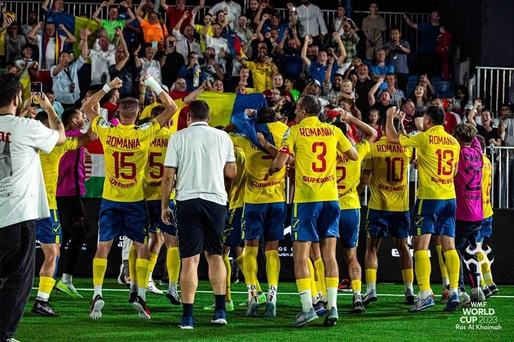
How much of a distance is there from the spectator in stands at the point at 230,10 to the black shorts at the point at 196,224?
1235cm

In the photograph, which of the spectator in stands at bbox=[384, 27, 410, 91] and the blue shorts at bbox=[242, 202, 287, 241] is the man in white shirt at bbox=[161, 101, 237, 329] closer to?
the blue shorts at bbox=[242, 202, 287, 241]

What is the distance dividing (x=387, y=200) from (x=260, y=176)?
1993mm

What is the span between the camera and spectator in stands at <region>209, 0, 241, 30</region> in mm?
22531

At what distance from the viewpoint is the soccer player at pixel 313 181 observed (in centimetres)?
1110

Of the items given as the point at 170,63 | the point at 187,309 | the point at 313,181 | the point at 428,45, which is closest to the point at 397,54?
the point at 428,45

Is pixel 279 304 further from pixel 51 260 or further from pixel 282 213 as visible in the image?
pixel 51 260

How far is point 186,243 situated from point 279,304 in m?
3.20

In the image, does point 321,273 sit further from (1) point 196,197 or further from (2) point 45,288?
(2) point 45,288

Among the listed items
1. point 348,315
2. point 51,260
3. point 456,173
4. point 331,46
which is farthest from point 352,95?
point 51,260

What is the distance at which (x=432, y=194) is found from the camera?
12719mm

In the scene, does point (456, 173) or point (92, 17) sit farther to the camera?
point (92, 17)

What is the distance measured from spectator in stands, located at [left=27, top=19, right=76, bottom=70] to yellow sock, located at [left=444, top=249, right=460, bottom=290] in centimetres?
1105

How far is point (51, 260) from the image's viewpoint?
11844 mm

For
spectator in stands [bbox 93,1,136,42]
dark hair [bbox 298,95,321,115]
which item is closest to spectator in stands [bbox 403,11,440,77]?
spectator in stands [bbox 93,1,136,42]
